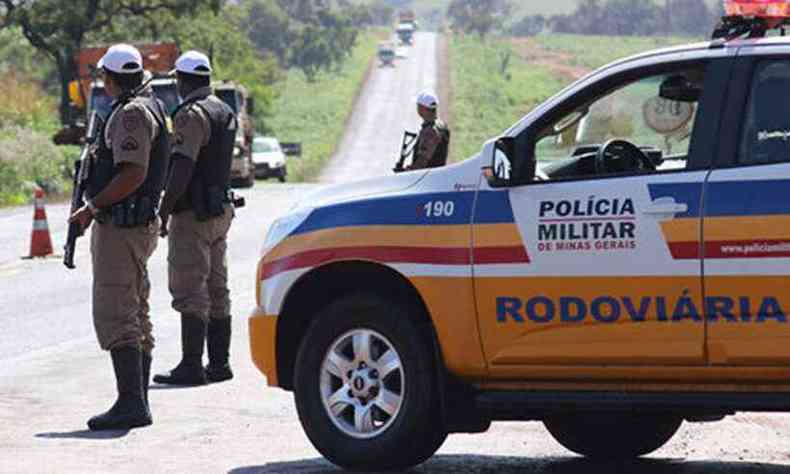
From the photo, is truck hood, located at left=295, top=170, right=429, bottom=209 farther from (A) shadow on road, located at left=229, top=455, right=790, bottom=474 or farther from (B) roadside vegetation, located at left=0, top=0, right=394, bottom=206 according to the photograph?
(B) roadside vegetation, located at left=0, top=0, right=394, bottom=206

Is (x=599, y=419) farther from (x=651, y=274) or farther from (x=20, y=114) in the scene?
(x=20, y=114)

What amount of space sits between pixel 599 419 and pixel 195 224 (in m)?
3.46

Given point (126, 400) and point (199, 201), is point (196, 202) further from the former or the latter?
point (126, 400)

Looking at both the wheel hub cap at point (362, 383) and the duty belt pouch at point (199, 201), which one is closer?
the wheel hub cap at point (362, 383)

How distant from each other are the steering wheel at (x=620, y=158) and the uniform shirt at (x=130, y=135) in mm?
2571

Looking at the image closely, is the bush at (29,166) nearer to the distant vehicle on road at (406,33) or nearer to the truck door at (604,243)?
the truck door at (604,243)

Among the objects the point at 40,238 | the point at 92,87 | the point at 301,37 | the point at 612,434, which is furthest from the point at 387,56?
the point at 612,434

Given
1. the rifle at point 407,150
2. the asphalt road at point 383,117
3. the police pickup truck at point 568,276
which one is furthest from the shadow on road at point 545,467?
the asphalt road at point 383,117

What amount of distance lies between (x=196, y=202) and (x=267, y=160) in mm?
43783

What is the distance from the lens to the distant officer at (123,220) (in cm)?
984

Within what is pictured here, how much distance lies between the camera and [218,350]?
473 inches

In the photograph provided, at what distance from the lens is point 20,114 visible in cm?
5784

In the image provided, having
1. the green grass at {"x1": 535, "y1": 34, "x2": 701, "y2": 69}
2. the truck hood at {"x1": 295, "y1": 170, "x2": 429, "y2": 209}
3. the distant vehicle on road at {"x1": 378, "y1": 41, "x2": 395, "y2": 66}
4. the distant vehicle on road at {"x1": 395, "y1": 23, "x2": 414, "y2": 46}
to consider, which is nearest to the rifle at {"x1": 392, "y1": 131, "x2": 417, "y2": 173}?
the truck hood at {"x1": 295, "y1": 170, "x2": 429, "y2": 209}

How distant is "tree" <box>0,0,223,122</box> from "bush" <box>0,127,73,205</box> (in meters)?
13.9
